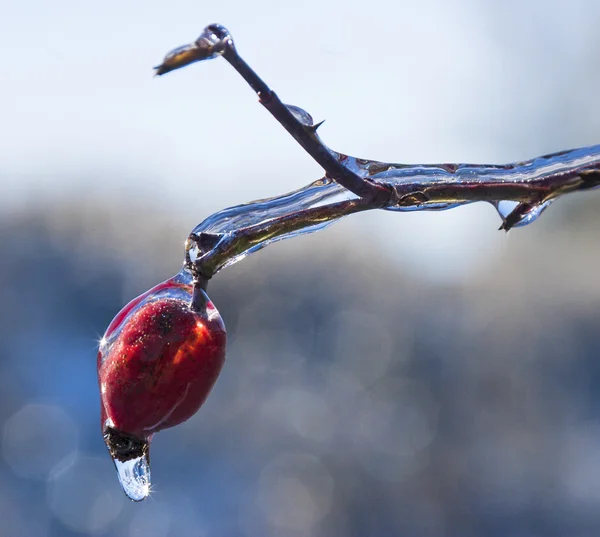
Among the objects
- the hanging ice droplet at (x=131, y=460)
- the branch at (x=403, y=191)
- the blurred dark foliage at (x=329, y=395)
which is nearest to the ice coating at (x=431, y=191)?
the branch at (x=403, y=191)

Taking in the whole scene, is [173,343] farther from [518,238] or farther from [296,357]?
[518,238]

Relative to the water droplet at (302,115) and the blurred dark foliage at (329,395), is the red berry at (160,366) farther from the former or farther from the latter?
the blurred dark foliage at (329,395)

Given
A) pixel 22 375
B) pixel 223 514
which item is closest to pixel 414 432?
pixel 223 514

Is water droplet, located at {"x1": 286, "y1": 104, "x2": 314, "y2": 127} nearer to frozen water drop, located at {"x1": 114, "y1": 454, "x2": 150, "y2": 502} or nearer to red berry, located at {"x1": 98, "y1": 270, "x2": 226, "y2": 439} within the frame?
red berry, located at {"x1": 98, "y1": 270, "x2": 226, "y2": 439}

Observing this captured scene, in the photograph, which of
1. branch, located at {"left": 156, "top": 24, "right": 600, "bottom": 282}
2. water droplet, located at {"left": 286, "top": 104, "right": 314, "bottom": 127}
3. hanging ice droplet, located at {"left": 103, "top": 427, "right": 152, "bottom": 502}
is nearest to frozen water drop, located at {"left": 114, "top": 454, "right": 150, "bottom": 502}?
hanging ice droplet, located at {"left": 103, "top": 427, "right": 152, "bottom": 502}

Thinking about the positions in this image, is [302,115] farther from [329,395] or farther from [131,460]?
[329,395]

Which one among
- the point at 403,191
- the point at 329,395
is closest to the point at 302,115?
the point at 403,191
